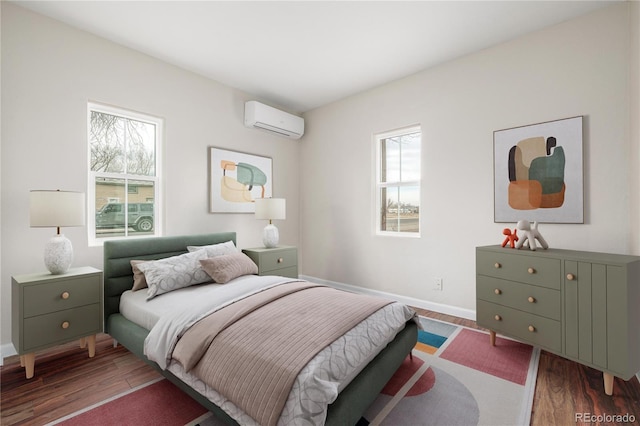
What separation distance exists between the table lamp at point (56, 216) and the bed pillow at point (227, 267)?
39.0 inches

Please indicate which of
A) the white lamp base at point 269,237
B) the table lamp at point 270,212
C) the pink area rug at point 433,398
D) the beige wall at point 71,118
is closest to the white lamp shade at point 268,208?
the table lamp at point 270,212

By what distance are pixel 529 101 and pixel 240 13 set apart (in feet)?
8.87

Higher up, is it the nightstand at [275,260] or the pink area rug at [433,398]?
the nightstand at [275,260]

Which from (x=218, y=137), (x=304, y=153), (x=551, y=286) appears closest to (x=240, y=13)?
(x=218, y=137)

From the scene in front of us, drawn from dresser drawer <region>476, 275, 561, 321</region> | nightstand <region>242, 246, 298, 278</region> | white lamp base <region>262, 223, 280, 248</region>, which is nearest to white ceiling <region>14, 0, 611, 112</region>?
white lamp base <region>262, 223, 280, 248</region>

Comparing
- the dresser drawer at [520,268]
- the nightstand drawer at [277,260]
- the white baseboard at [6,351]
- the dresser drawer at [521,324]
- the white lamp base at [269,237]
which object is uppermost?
the white lamp base at [269,237]

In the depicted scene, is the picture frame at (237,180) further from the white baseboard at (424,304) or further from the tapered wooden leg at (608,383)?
the tapered wooden leg at (608,383)

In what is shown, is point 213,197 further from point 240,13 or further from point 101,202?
point 240,13

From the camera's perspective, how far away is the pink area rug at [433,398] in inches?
63.2

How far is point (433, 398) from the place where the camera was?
5.84 ft

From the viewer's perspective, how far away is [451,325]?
9.57ft

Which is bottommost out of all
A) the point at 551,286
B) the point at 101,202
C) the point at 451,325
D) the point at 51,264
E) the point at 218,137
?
the point at 451,325

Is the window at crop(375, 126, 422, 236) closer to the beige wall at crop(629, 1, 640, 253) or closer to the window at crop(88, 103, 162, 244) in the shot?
the beige wall at crop(629, 1, 640, 253)

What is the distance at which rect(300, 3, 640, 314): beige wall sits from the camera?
7.68 feet
